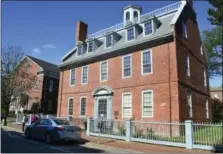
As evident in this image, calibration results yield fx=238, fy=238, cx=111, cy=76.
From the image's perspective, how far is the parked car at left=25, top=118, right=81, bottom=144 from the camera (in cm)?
1386

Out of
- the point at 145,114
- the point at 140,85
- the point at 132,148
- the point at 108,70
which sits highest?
the point at 108,70

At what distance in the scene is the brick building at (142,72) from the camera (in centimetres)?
1878

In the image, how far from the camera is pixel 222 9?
9.02 metres

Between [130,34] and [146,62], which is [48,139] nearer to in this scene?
[146,62]

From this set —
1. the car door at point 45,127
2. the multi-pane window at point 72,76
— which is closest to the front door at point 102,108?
the multi-pane window at point 72,76

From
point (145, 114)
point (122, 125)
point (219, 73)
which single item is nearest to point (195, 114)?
point (145, 114)

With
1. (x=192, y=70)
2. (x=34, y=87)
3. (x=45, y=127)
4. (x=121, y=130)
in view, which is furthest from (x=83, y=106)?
(x=34, y=87)

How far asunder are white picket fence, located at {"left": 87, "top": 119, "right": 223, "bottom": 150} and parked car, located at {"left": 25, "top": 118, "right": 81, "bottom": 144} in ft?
10.4

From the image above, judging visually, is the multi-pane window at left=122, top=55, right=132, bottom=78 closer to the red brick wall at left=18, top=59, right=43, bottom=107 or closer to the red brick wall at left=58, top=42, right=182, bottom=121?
the red brick wall at left=58, top=42, right=182, bottom=121

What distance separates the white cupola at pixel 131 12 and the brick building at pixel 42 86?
16554 mm

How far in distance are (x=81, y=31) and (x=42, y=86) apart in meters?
12.2

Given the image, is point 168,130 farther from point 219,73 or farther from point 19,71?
point 219,73

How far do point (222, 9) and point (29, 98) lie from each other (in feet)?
112

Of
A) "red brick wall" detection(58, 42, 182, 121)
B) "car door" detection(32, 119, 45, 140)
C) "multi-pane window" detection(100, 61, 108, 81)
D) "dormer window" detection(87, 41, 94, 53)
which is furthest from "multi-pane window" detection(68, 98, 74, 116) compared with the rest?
"car door" detection(32, 119, 45, 140)
